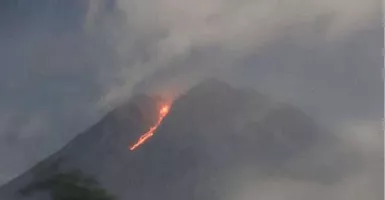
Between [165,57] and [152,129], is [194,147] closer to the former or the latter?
[152,129]

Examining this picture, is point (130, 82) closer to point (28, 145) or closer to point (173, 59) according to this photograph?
point (173, 59)

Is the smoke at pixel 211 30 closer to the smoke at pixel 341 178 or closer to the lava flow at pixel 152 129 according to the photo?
→ the lava flow at pixel 152 129

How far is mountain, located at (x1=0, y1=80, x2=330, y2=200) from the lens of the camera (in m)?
1.76

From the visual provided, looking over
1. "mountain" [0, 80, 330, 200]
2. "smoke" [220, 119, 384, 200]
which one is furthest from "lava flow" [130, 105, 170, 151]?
"smoke" [220, 119, 384, 200]

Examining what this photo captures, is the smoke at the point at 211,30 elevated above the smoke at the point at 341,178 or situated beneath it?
elevated above

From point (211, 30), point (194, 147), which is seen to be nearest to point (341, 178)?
Answer: point (194, 147)

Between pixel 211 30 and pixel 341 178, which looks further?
pixel 211 30

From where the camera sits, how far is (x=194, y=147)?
185 centimetres

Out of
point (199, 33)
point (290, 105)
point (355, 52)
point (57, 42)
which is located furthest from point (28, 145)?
point (355, 52)

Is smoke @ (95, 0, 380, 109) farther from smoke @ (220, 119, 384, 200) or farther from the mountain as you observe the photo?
smoke @ (220, 119, 384, 200)

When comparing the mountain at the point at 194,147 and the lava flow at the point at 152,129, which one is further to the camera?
the lava flow at the point at 152,129

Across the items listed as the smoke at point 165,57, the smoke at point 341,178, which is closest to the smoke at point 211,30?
the smoke at point 165,57

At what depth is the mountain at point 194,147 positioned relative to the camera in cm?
176

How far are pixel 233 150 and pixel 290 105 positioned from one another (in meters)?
0.23
